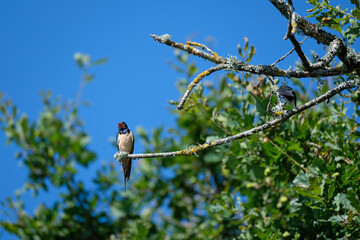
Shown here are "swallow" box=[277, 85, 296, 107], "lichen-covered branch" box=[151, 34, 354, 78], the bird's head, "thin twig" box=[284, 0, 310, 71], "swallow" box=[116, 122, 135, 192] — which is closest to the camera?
"thin twig" box=[284, 0, 310, 71]

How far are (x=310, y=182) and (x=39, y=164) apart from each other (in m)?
4.56

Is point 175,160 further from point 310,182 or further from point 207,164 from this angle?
point 310,182

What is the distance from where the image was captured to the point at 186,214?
→ 6438mm

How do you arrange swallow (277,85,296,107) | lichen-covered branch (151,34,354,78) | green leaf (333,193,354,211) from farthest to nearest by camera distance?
1. green leaf (333,193,354,211)
2. swallow (277,85,296,107)
3. lichen-covered branch (151,34,354,78)

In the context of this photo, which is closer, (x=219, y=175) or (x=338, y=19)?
(x=338, y=19)

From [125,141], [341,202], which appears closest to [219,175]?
[125,141]

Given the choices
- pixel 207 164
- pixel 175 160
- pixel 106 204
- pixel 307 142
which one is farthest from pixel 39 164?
pixel 307 142

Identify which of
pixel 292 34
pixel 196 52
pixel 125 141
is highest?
pixel 125 141

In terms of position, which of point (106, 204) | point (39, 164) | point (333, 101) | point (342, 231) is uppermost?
point (39, 164)

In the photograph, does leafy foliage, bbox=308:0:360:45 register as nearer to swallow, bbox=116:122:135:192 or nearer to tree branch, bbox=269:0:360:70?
tree branch, bbox=269:0:360:70

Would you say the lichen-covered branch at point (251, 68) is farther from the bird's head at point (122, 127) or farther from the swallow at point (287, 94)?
the bird's head at point (122, 127)

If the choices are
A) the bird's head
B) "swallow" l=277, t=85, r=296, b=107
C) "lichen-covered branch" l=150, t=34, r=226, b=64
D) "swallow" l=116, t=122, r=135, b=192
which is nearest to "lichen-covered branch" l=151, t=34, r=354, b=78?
"lichen-covered branch" l=150, t=34, r=226, b=64

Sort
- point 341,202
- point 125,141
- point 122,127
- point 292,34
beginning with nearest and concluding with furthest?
1. point 292,34
2. point 341,202
3. point 125,141
4. point 122,127

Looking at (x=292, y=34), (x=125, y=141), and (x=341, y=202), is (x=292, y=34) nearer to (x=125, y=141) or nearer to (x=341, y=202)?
(x=341, y=202)
